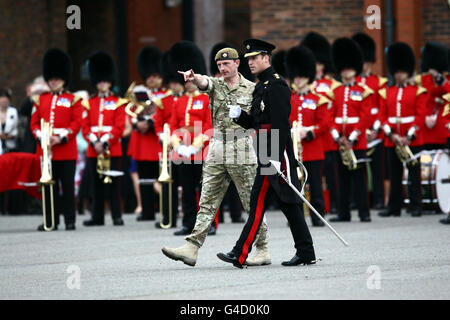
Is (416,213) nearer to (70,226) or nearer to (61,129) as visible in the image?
(70,226)

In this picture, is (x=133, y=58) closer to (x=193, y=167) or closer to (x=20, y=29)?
(x=20, y=29)

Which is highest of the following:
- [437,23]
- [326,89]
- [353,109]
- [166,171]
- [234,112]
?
[437,23]

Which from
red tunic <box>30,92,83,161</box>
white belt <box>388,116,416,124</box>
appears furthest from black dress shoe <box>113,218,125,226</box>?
white belt <box>388,116,416,124</box>

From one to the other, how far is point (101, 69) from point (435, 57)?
4.28 metres

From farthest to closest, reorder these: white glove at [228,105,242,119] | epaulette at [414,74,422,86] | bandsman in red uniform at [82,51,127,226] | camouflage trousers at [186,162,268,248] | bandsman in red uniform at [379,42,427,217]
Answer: epaulette at [414,74,422,86], bandsman in red uniform at [379,42,427,217], bandsman in red uniform at [82,51,127,226], camouflage trousers at [186,162,268,248], white glove at [228,105,242,119]

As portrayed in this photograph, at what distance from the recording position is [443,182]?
13859 millimetres

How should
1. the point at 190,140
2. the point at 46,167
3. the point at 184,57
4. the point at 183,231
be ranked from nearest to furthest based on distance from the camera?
the point at 183,231 < the point at 190,140 < the point at 46,167 < the point at 184,57

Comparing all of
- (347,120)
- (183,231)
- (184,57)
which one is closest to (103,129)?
(184,57)

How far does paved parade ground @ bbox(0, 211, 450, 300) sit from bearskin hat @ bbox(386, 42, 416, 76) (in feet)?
7.85

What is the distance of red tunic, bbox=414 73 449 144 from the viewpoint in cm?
1484

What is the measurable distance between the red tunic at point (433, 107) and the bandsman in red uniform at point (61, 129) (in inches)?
175

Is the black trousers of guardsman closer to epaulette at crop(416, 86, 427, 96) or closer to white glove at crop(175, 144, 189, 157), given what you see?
white glove at crop(175, 144, 189, 157)

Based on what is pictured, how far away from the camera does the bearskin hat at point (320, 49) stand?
16.4 metres

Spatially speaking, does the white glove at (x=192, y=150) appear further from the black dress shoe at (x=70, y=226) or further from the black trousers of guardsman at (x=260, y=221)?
the black trousers of guardsman at (x=260, y=221)
